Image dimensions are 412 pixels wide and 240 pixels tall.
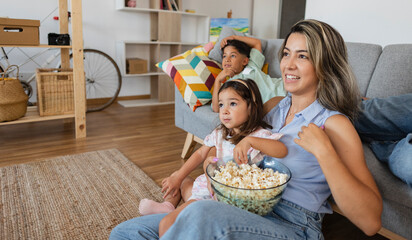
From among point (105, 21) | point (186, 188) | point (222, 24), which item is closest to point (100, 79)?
point (105, 21)

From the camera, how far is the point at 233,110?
1.35 meters

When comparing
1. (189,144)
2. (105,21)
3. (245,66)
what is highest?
(105,21)

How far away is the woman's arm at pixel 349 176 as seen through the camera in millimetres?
858

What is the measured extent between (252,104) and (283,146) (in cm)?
33

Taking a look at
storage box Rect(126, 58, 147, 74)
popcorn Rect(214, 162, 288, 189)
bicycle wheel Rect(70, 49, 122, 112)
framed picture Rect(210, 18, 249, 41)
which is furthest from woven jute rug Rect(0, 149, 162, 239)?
framed picture Rect(210, 18, 249, 41)

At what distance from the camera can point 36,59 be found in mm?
3756

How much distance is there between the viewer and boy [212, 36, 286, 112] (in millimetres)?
2131

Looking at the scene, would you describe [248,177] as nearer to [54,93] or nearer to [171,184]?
[171,184]

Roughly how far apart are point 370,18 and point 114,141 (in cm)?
243

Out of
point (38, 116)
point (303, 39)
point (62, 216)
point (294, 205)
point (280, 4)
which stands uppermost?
point (280, 4)

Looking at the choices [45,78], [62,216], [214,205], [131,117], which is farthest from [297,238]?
[131,117]

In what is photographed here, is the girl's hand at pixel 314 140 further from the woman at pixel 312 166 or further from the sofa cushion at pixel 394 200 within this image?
the sofa cushion at pixel 394 200

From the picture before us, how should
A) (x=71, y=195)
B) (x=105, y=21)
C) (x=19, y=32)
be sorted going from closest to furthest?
(x=71, y=195) < (x=19, y=32) < (x=105, y=21)

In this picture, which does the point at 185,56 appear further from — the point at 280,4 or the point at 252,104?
the point at 280,4
